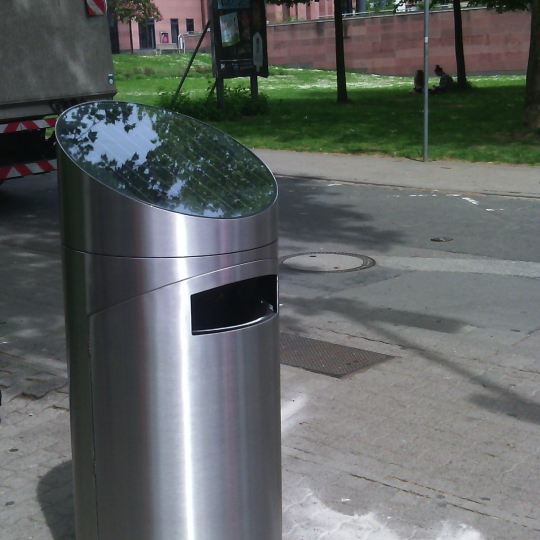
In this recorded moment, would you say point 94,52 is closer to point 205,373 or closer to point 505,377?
point 505,377

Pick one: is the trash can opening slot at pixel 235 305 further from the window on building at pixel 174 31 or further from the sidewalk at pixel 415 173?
the window on building at pixel 174 31

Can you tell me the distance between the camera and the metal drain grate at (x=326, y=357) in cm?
580

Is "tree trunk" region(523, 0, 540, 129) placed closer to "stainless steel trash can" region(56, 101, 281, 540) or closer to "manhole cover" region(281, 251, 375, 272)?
"manhole cover" region(281, 251, 375, 272)

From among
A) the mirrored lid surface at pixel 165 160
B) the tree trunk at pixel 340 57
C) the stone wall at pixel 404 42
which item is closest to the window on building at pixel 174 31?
the stone wall at pixel 404 42

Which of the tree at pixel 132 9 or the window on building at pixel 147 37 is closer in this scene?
the tree at pixel 132 9

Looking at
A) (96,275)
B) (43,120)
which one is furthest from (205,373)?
(43,120)

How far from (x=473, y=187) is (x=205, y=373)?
10571 millimetres

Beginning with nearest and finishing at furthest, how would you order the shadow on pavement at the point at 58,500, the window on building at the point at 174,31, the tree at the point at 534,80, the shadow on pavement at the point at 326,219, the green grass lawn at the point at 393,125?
the shadow on pavement at the point at 58,500
the shadow on pavement at the point at 326,219
the green grass lawn at the point at 393,125
the tree at the point at 534,80
the window on building at the point at 174,31

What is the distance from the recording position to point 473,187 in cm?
1298

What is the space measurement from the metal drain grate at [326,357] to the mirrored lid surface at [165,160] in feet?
8.28

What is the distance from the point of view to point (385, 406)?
5172 millimetres

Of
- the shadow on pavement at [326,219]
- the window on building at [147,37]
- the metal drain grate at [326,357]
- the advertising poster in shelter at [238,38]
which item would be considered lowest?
the metal drain grate at [326,357]

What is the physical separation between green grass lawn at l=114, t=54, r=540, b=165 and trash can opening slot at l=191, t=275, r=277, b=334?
12560mm

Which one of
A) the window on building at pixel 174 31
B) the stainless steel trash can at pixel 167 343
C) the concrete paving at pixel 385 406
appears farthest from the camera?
the window on building at pixel 174 31
